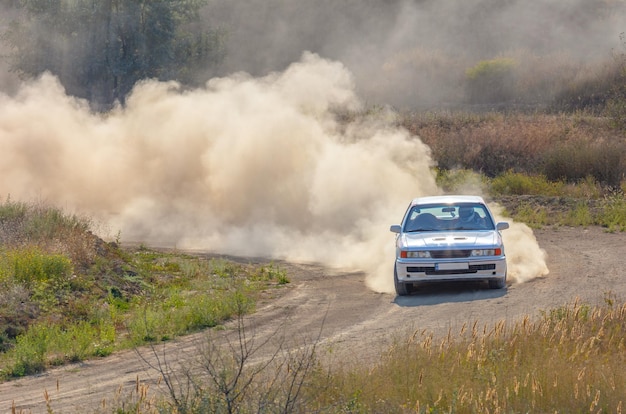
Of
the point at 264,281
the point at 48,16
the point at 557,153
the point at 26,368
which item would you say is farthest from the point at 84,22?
the point at 26,368

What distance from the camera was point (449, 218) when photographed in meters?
17.7

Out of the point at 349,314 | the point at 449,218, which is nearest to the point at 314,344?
the point at 349,314

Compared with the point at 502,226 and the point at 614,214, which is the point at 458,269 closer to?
the point at 502,226

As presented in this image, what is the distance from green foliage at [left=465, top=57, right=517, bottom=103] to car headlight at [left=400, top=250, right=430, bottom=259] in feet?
127

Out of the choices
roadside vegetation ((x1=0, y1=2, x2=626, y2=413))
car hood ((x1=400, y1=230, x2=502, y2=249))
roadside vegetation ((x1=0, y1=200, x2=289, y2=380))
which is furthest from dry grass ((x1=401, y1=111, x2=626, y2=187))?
car hood ((x1=400, y1=230, x2=502, y2=249))

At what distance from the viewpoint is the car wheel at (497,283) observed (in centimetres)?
1635

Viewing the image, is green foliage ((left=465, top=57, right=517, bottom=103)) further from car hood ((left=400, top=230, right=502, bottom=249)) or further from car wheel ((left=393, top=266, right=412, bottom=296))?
car wheel ((left=393, top=266, right=412, bottom=296))

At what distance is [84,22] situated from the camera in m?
59.1

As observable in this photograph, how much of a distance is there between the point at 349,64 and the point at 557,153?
3709 centimetres

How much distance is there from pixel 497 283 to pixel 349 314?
9.37 ft

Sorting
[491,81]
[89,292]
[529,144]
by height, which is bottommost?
[89,292]

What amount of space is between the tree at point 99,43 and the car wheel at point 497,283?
149 feet

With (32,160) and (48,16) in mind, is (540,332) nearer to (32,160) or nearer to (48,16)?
(32,160)

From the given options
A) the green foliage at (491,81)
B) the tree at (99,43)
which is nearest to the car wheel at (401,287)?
the green foliage at (491,81)
